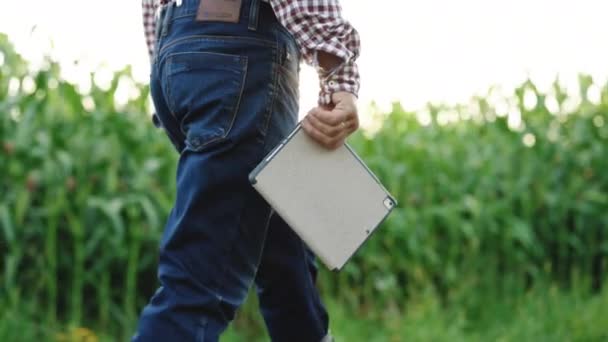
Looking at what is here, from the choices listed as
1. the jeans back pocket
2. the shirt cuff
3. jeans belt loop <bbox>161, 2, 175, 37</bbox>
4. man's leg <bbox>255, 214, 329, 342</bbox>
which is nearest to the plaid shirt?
the shirt cuff

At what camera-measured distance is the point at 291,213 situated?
187 centimetres

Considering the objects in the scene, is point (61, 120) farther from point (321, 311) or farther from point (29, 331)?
point (321, 311)

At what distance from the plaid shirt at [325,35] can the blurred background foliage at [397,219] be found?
1.36m

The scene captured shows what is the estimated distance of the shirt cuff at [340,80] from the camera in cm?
183

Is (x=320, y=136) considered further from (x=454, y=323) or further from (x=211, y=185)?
(x=454, y=323)

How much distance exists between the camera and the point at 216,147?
178cm

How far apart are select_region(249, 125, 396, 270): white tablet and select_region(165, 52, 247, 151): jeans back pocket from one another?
0.11 meters

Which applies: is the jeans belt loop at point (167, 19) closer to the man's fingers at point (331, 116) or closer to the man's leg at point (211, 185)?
the man's leg at point (211, 185)

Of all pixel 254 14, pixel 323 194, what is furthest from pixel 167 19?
pixel 323 194

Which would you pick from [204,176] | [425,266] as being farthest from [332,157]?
[425,266]

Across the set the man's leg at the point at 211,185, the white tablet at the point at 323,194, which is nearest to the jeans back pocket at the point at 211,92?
the man's leg at the point at 211,185

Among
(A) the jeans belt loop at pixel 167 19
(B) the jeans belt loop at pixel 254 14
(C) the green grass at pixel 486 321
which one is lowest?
(C) the green grass at pixel 486 321

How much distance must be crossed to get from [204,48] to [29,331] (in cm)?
144

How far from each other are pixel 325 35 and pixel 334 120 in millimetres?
162
